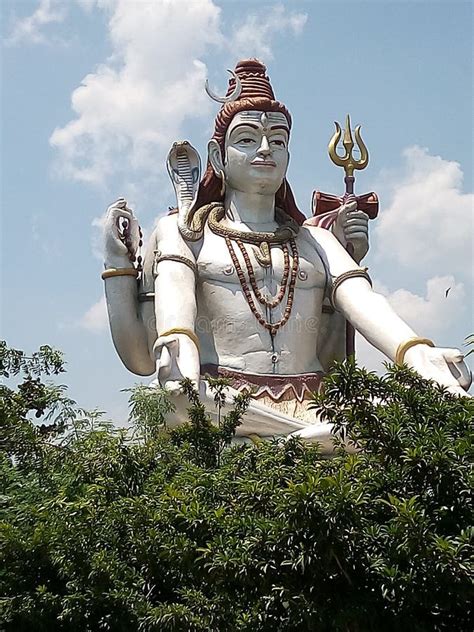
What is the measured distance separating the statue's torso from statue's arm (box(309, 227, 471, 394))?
0.93 ft

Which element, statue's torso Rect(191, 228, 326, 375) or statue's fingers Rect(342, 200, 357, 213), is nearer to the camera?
statue's torso Rect(191, 228, 326, 375)

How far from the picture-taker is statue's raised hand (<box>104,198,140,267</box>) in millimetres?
10750

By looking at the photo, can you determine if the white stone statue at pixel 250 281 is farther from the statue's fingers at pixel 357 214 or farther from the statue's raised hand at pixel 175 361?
the statue's raised hand at pixel 175 361

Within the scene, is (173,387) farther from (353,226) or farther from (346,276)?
(353,226)

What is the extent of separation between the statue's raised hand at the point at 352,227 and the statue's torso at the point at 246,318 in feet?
2.63

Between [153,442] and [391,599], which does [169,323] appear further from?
[391,599]

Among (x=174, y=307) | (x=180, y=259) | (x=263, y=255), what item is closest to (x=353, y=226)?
(x=263, y=255)

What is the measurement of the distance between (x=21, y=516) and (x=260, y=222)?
14.6 feet

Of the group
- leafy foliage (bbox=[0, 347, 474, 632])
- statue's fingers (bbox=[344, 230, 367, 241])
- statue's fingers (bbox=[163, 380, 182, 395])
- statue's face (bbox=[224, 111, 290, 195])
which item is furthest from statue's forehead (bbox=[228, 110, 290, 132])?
leafy foliage (bbox=[0, 347, 474, 632])

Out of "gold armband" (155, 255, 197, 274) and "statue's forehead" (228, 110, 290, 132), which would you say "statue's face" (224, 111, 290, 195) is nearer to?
"statue's forehead" (228, 110, 290, 132)

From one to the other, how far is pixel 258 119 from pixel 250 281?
5.08ft

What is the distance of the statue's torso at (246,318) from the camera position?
10516 millimetres

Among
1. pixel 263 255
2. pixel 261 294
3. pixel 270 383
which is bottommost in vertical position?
pixel 270 383

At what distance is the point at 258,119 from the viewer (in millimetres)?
10859
